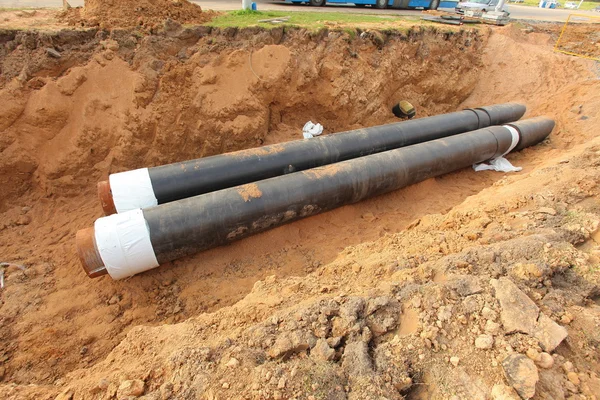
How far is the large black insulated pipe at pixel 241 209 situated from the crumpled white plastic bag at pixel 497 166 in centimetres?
115

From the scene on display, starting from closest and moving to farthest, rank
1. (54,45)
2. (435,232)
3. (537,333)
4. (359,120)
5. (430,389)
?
1. (430,389)
2. (537,333)
3. (435,232)
4. (54,45)
5. (359,120)

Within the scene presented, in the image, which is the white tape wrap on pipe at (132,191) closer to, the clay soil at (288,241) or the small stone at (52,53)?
the clay soil at (288,241)

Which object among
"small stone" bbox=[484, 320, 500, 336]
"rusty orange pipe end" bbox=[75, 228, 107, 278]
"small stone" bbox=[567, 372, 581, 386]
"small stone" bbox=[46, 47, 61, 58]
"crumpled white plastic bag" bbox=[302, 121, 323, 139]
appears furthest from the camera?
"crumpled white plastic bag" bbox=[302, 121, 323, 139]

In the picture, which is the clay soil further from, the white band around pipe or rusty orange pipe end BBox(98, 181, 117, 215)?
rusty orange pipe end BBox(98, 181, 117, 215)

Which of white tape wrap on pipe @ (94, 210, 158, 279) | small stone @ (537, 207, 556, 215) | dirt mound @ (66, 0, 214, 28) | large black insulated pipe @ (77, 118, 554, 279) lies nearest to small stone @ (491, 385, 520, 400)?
small stone @ (537, 207, 556, 215)

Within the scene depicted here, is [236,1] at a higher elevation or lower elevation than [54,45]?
higher

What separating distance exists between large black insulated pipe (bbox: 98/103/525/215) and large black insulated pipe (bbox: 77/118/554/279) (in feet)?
1.50

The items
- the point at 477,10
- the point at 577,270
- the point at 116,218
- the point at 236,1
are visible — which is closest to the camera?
the point at 577,270

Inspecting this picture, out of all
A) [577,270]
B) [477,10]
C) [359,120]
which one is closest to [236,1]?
[359,120]

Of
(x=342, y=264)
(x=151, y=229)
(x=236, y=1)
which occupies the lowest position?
(x=342, y=264)

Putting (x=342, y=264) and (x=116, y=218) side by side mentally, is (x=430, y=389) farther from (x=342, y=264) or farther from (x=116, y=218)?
(x=116, y=218)

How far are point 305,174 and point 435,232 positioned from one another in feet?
6.87

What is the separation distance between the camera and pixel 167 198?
461cm

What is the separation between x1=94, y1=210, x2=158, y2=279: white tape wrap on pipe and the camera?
373 cm
